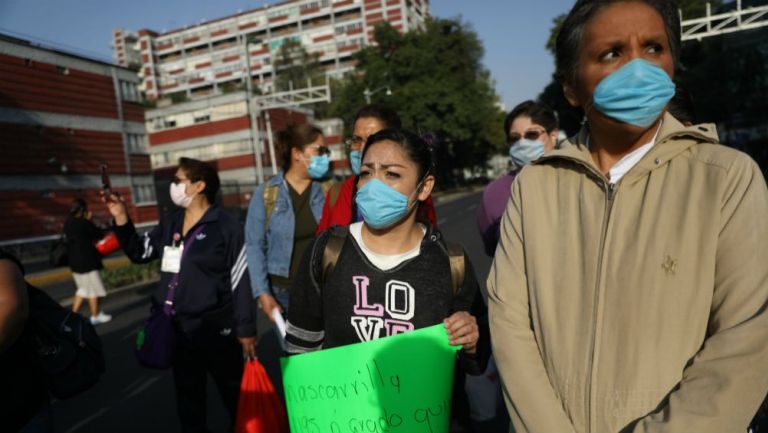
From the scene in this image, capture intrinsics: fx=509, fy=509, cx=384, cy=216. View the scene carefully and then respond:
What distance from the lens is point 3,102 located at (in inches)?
792

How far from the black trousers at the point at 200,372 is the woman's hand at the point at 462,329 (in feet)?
6.36

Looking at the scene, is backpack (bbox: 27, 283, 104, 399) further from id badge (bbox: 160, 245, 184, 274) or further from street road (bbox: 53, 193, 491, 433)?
street road (bbox: 53, 193, 491, 433)

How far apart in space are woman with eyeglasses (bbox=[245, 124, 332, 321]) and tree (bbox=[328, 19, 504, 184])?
30.5 metres

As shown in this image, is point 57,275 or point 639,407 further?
point 57,275

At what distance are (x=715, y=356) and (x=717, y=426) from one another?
0.47 ft

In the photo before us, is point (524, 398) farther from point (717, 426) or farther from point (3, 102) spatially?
point (3, 102)

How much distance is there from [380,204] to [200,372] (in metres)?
2.01

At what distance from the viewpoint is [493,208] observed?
10.6 ft

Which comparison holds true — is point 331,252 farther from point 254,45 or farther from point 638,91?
point 254,45

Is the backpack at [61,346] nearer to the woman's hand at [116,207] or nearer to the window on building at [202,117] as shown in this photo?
the woman's hand at [116,207]

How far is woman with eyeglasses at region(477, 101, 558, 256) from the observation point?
3229mm

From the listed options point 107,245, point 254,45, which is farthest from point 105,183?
point 254,45

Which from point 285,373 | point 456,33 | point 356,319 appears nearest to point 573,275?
point 356,319

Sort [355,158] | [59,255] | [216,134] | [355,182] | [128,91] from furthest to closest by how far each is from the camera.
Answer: [216,134] < [128,91] < [59,255] < [355,158] < [355,182]
